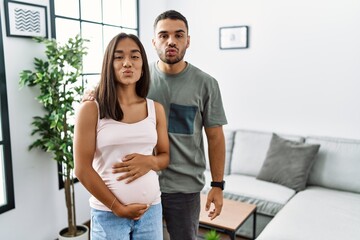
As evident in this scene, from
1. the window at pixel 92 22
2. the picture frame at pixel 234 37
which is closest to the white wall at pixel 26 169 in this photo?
the window at pixel 92 22

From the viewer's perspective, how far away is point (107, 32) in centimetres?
336

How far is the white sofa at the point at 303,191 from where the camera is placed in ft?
7.16

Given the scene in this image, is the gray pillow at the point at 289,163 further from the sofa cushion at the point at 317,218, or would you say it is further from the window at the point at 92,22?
the window at the point at 92,22

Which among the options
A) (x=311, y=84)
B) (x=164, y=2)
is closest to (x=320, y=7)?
(x=311, y=84)

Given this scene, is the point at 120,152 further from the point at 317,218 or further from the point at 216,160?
the point at 317,218

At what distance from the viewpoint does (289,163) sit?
3.00 metres

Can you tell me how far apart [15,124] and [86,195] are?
1.01m

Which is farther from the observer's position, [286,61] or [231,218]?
[286,61]

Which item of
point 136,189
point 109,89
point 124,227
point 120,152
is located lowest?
point 124,227

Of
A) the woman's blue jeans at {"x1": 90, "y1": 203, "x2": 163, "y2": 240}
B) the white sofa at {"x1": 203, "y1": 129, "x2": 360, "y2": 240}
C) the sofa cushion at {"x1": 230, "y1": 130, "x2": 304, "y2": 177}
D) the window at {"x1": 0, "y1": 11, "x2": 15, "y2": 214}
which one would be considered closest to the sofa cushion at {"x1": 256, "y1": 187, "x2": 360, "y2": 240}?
the white sofa at {"x1": 203, "y1": 129, "x2": 360, "y2": 240}

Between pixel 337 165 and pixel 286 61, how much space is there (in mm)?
1079

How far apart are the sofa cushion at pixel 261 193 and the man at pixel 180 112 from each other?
4.31 feet

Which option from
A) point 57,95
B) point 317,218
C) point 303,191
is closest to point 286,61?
point 303,191

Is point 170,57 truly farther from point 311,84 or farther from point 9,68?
point 311,84
